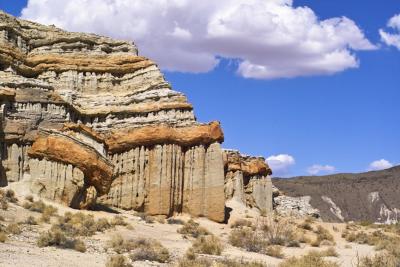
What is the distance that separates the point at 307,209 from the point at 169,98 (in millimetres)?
22532

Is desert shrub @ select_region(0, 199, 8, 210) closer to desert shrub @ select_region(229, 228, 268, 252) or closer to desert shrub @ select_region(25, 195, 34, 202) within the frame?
desert shrub @ select_region(25, 195, 34, 202)

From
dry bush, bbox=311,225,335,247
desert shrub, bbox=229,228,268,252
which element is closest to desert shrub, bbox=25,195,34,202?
desert shrub, bbox=229,228,268,252

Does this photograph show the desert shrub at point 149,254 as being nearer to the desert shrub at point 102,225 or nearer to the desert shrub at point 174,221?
the desert shrub at point 102,225

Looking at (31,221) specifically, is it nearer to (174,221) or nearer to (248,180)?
(174,221)

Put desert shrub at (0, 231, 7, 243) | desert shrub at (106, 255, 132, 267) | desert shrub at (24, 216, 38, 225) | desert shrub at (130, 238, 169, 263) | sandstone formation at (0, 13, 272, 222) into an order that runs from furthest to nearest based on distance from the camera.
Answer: sandstone formation at (0, 13, 272, 222)
desert shrub at (24, 216, 38, 225)
desert shrub at (130, 238, 169, 263)
desert shrub at (0, 231, 7, 243)
desert shrub at (106, 255, 132, 267)

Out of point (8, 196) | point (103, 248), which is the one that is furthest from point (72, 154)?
point (103, 248)

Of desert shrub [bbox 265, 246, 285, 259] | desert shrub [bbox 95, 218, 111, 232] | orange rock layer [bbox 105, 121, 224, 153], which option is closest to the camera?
desert shrub [bbox 265, 246, 285, 259]

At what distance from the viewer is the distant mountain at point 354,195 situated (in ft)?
357

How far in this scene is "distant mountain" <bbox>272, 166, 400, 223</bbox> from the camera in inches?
4284

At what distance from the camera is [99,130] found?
3850 cm

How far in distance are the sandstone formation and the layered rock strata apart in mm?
233

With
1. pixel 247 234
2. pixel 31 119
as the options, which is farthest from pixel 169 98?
pixel 247 234

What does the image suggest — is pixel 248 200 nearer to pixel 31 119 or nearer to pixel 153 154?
pixel 153 154

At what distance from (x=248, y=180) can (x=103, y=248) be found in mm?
30090
